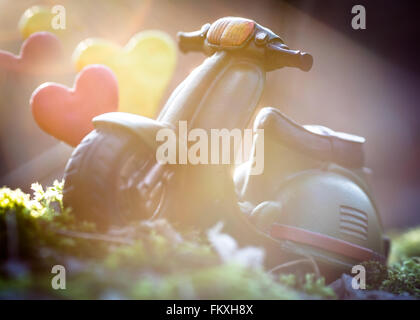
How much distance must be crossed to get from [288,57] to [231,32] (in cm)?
17

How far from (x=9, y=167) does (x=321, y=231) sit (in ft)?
6.78

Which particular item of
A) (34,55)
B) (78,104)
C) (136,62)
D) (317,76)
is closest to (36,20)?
(34,55)

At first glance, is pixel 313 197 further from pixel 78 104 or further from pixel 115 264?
pixel 78 104

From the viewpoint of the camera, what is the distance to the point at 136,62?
2.32 metres

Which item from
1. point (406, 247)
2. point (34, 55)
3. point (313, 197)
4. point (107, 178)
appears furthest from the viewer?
point (406, 247)

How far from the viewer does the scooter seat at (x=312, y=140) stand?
128 cm

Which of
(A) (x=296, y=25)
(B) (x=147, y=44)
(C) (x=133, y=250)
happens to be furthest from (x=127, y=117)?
(A) (x=296, y=25)

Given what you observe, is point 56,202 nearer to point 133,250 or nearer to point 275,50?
point 133,250

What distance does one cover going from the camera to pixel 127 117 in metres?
0.98

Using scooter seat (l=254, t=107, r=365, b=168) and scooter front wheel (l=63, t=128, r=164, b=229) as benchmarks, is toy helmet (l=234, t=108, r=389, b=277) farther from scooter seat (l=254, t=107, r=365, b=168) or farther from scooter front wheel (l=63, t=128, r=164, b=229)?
scooter front wheel (l=63, t=128, r=164, b=229)

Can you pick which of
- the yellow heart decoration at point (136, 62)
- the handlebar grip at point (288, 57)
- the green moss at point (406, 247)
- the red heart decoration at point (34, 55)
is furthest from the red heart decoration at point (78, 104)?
the green moss at point (406, 247)

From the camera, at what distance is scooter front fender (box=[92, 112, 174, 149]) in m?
0.94

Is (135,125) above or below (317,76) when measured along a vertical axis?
below

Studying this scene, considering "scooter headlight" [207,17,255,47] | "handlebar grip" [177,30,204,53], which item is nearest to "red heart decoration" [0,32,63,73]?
"handlebar grip" [177,30,204,53]
